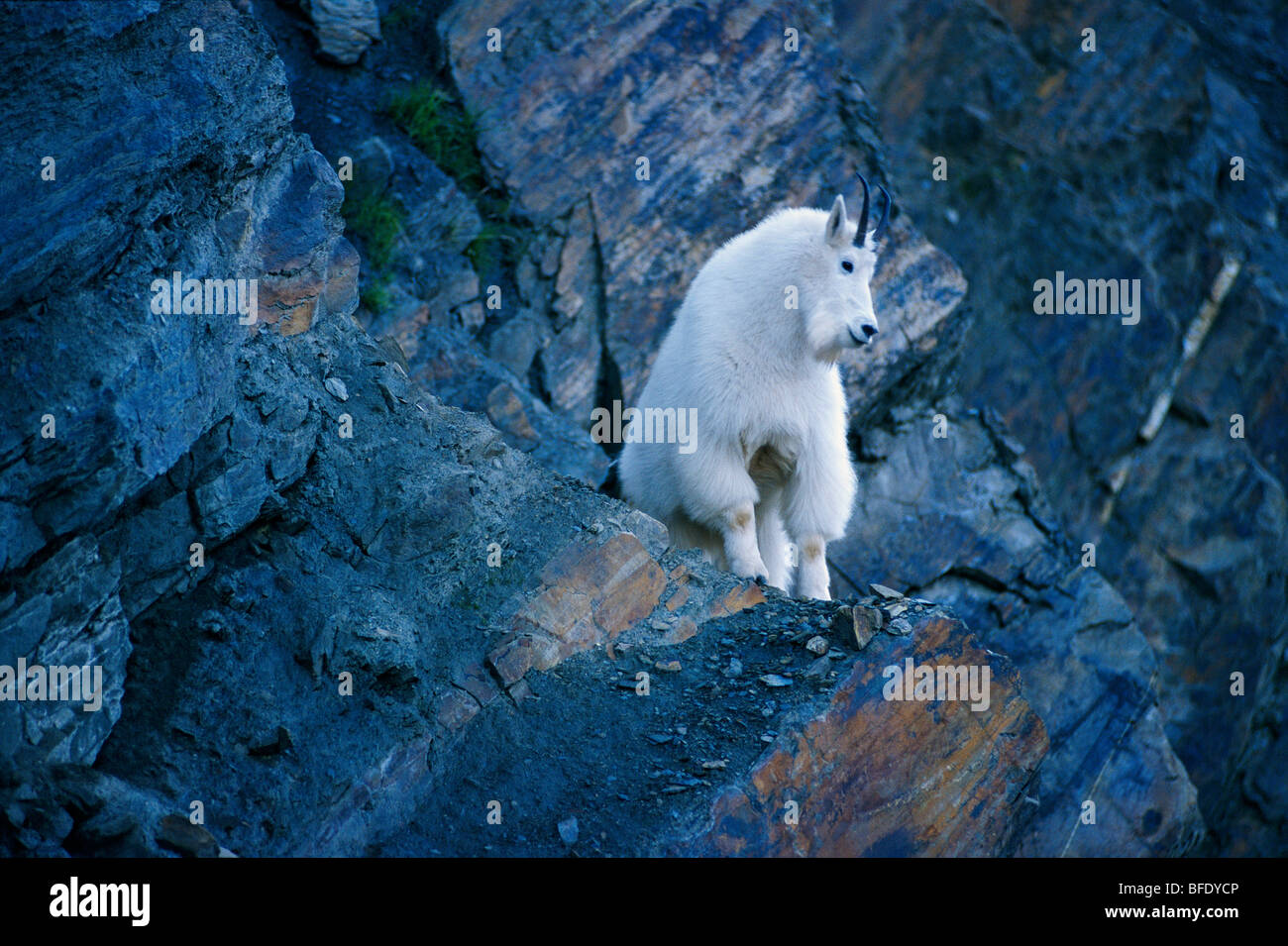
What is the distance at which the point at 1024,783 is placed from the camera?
6.57 metres

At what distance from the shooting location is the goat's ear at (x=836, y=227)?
7047mm

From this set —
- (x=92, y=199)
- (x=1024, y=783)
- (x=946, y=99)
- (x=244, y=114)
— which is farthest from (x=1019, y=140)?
(x=92, y=199)

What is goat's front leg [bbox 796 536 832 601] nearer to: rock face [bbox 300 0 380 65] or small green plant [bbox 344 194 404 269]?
small green plant [bbox 344 194 404 269]

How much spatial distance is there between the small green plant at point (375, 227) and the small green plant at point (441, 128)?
1.03 m

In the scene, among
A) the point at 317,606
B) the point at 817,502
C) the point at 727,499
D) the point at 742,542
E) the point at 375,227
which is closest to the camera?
the point at 317,606

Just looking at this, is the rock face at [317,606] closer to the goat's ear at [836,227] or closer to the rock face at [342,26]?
the goat's ear at [836,227]

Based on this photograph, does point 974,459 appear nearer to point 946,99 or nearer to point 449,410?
point 946,99

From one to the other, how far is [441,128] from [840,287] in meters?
4.51

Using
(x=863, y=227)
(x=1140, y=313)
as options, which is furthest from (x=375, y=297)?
Answer: (x=1140, y=313)

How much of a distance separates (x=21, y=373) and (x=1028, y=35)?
44.0 ft

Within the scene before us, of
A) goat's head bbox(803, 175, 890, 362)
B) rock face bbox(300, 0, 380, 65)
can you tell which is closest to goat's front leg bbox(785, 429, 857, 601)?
goat's head bbox(803, 175, 890, 362)

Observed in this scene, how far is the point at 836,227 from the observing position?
7.07m

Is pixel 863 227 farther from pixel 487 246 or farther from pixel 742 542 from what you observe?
pixel 487 246

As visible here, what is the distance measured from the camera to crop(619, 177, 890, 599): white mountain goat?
7078 mm
